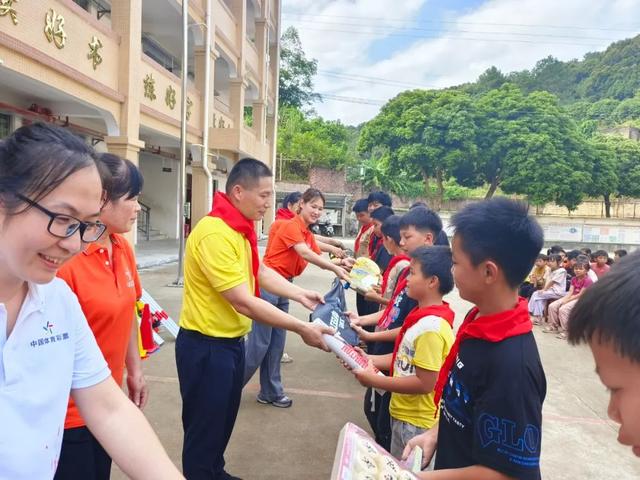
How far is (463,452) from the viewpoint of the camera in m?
1.40

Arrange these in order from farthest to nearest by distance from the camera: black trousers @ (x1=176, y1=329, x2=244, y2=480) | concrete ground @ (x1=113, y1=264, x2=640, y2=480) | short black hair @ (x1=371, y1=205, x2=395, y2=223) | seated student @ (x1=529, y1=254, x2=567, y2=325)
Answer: seated student @ (x1=529, y1=254, x2=567, y2=325) → short black hair @ (x1=371, y1=205, x2=395, y2=223) → concrete ground @ (x1=113, y1=264, x2=640, y2=480) → black trousers @ (x1=176, y1=329, x2=244, y2=480)

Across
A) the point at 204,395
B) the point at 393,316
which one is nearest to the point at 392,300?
the point at 393,316

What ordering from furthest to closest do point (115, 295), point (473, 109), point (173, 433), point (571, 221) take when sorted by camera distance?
point (473, 109)
point (571, 221)
point (173, 433)
point (115, 295)

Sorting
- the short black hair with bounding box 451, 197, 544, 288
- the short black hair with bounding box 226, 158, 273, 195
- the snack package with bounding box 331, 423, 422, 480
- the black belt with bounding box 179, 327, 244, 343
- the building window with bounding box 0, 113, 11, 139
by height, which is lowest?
the black belt with bounding box 179, 327, 244, 343

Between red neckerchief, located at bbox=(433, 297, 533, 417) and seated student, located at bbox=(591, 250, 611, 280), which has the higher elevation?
red neckerchief, located at bbox=(433, 297, 533, 417)

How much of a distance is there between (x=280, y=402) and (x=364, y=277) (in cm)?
129

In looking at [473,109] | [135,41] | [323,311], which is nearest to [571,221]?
[473,109]

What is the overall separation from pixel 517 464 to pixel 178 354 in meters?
1.71

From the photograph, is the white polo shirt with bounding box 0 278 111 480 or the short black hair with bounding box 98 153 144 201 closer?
the white polo shirt with bounding box 0 278 111 480

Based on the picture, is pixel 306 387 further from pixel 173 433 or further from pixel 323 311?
pixel 323 311

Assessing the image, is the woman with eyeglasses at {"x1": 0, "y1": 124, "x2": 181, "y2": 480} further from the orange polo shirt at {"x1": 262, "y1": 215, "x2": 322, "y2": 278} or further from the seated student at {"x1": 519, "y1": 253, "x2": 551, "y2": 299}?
the seated student at {"x1": 519, "y1": 253, "x2": 551, "y2": 299}

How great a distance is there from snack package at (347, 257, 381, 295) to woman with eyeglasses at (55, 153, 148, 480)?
1.67 meters

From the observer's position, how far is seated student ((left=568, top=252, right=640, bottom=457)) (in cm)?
75

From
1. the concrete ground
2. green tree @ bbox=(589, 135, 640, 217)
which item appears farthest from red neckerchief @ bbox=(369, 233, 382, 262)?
green tree @ bbox=(589, 135, 640, 217)
